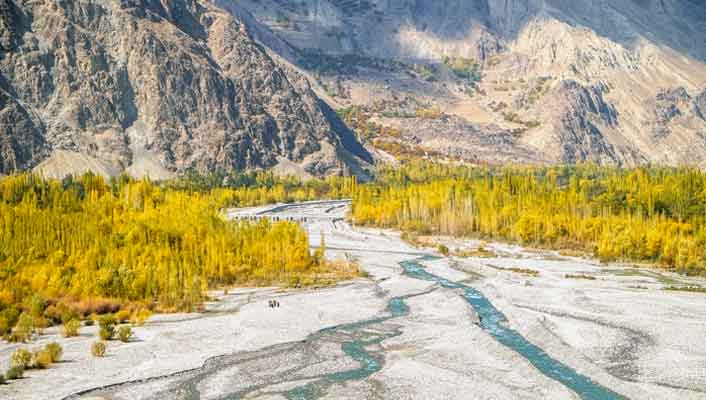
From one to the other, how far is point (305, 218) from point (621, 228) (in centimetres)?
8954

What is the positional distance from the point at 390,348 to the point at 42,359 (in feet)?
62.7

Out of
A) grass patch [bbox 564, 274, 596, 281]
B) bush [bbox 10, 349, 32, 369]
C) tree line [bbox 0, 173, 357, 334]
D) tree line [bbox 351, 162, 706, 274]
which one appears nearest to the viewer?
bush [bbox 10, 349, 32, 369]

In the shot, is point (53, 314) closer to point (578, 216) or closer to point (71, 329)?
point (71, 329)

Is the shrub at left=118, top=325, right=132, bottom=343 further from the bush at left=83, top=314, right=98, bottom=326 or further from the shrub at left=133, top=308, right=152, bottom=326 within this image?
the bush at left=83, top=314, right=98, bottom=326

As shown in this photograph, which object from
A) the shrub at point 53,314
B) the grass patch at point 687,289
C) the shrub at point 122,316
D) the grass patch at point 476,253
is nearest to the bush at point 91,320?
the shrub at point 122,316

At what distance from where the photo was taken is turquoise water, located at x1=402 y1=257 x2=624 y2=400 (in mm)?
36438

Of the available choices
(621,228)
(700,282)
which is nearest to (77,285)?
(700,282)

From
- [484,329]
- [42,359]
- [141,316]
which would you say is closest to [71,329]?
[141,316]

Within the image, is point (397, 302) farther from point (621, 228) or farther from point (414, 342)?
point (621, 228)

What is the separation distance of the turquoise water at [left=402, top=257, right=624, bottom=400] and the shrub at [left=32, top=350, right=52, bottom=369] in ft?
83.5

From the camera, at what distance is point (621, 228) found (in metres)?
117

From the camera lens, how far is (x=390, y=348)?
45.4 m

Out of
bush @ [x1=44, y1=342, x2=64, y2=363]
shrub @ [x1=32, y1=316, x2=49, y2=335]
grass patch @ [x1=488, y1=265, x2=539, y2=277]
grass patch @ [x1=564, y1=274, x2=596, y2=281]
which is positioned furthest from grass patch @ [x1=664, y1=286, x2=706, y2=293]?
bush @ [x1=44, y1=342, x2=64, y2=363]

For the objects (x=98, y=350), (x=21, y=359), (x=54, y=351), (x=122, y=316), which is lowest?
(x=122, y=316)
